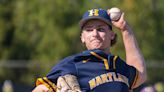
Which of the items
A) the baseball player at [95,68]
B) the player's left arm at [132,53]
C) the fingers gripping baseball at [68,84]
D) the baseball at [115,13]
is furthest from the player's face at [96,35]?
the fingers gripping baseball at [68,84]

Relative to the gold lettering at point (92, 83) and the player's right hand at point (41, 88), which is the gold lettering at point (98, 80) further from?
the player's right hand at point (41, 88)

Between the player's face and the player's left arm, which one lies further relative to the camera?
the player's left arm

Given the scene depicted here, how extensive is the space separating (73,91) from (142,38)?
85.3ft

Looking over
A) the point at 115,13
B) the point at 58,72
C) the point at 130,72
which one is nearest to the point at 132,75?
the point at 130,72

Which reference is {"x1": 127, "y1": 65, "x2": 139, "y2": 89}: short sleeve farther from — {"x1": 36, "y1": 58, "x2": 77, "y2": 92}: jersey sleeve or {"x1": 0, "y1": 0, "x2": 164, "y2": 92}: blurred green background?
{"x1": 0, "y1": 0, "x2": 164, "y2": 92}: blurred green background

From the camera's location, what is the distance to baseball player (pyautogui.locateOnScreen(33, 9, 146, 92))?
437 cm

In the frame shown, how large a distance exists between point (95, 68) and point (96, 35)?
0.78ft

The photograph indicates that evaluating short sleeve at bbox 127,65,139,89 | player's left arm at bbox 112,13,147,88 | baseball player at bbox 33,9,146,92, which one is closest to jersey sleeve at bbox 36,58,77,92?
baseball player at bbox 33,9,146,92

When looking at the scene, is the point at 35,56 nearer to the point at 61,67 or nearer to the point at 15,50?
the point at 15,50

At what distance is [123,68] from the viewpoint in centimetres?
460

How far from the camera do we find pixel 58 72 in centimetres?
441

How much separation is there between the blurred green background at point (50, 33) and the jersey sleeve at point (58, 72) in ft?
75.6

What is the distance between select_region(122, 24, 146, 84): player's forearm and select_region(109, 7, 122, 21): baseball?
14 centimetres

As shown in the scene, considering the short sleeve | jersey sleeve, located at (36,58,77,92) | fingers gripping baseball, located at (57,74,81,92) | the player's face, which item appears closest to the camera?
fingers gripping baseball, located at (57,74,81,92)
